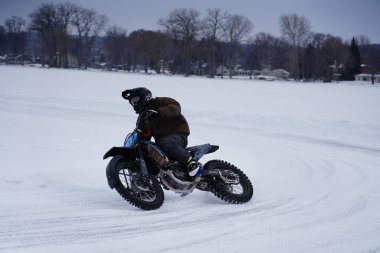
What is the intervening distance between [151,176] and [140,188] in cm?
21

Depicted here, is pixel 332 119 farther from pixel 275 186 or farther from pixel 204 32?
pixel 204 32

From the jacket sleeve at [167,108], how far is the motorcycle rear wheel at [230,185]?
933mm

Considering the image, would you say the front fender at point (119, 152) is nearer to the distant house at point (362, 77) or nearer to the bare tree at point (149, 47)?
the distant house at point (362, 77)

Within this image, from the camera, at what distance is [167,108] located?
583 centimetres

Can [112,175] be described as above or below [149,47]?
below

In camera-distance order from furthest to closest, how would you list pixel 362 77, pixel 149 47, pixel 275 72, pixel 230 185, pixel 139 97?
pixel 275 72 < pixel 149 47 < pixel 362 77 < pixel 230 185 < pixel 139 97

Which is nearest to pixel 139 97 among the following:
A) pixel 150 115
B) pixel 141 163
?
pixel 150 115

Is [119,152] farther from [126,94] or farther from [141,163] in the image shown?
[126,94]

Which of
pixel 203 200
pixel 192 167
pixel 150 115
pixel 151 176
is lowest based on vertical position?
pixel 203 200

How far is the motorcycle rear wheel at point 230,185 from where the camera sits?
237 inches

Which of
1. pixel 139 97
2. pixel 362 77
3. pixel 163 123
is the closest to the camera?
pixel 139 97

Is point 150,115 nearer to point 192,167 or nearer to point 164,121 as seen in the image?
point 164,121

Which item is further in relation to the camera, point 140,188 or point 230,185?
point 230,185

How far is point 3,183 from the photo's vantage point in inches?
270
